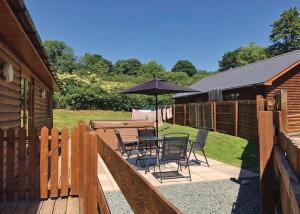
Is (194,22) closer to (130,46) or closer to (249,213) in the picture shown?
(130,46)

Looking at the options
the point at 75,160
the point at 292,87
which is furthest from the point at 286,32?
the point at 75,160

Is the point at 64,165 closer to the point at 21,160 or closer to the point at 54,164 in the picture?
the point at 54,164

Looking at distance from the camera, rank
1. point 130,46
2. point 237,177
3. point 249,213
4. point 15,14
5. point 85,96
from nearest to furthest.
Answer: point 15,14 < point 249,213 < point 237,177 < point 85,96 < point 130,46

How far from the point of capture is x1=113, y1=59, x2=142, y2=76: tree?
6545 centimetres

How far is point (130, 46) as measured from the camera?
75.8 m

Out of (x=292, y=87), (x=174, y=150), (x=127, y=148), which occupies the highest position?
(x=292, y=87)

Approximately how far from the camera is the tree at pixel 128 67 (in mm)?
65450

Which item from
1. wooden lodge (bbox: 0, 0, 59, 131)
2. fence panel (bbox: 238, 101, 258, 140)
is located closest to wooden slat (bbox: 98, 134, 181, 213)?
wooden lodge (bbox: 0, 0, 59, 131)

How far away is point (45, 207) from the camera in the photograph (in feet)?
13.7

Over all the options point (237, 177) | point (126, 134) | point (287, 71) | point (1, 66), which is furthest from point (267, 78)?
point (1, 66)

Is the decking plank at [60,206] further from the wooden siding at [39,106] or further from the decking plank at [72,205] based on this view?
the wooden siding at [39,106]

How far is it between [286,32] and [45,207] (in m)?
50.5

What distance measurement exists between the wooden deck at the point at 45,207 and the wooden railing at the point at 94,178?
0.14 meters

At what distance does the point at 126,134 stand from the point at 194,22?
45.2m
